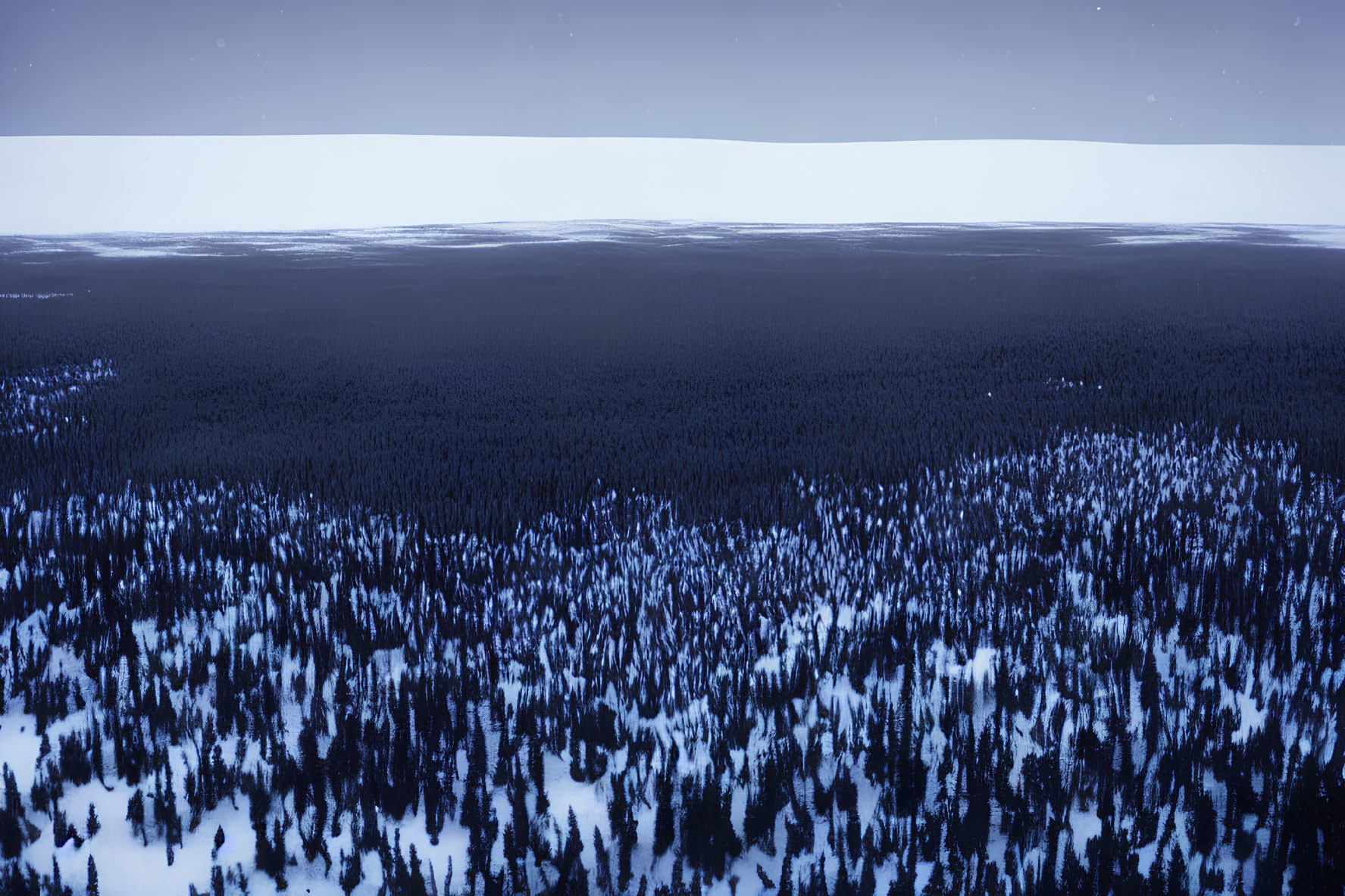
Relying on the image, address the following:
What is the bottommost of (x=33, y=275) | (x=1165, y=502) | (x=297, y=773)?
(x=297, y=773)

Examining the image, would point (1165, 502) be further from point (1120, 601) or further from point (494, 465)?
point (494, 465)

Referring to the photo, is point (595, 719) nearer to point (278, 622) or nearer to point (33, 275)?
point (278, 622)

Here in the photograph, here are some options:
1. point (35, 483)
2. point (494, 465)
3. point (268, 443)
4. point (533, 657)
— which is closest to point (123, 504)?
point (35, 483)

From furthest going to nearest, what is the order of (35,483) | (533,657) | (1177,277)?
(1177,277)
(35,483)
(533,657)

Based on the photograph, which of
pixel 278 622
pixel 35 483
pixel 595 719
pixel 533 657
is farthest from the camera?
pixel 35 483

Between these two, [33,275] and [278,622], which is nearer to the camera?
[278,622]

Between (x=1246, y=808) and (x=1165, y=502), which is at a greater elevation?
(x=1165, y=502)
